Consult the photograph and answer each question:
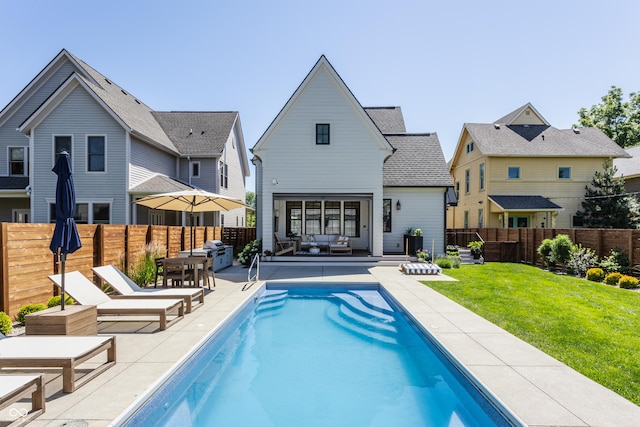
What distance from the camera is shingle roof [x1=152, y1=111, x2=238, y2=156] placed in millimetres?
21500

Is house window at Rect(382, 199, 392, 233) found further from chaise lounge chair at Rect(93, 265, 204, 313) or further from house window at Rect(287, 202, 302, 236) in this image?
chaise lounge chair at Rect(93, 265, 204, 313)

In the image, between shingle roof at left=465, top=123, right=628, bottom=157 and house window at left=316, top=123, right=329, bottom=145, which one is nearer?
house window at left=316, top=123, right=329, bottom=145

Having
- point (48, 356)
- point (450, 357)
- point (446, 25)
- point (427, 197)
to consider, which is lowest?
point (450, 357)

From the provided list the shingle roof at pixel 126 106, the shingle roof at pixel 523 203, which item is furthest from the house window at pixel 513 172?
the shingle roof at pixel 126 106

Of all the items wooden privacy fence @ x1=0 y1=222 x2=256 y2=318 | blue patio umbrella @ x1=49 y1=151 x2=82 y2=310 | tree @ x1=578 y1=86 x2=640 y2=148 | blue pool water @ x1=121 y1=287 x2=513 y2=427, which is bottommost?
blue pool water @ x1=121 y1=287 x2=513 y2=427

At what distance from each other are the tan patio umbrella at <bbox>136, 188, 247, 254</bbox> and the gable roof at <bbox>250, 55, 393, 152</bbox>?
464cm

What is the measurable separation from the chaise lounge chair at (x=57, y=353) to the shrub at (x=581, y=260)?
15562 millimetres

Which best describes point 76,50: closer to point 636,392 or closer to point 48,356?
point 48,356

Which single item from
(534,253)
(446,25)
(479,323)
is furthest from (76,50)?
(534,253)

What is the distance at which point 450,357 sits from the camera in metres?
4.91

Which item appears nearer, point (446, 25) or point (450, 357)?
point (450, 357)

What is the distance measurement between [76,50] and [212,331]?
2158 centimetres

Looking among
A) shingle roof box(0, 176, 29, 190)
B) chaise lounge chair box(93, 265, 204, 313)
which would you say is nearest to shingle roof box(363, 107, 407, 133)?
chaise lounge chair box(93, 265, 204, 313)

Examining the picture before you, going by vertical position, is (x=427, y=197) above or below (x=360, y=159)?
below
